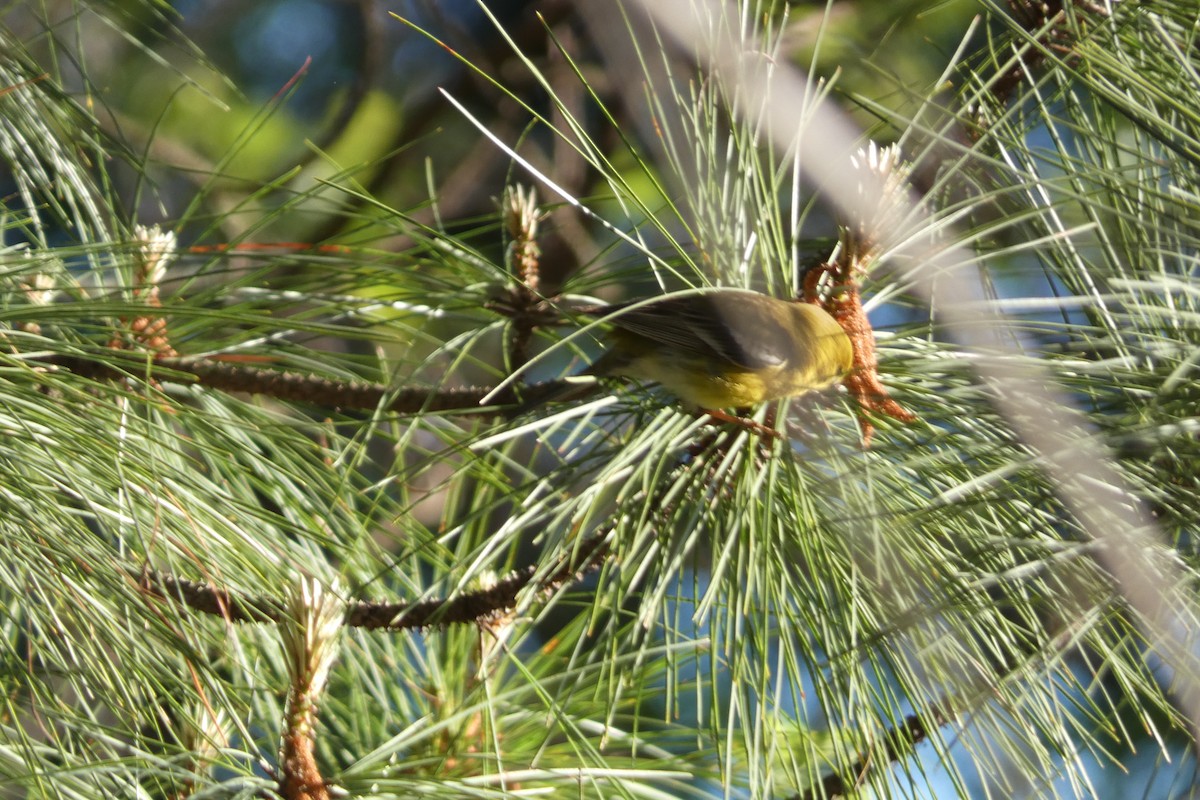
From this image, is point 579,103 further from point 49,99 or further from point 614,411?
point 614,411

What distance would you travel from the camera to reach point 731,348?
976 mm

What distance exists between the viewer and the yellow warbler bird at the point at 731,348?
0.90 meters

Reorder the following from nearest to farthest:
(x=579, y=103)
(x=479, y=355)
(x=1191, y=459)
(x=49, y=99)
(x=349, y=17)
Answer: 1. (x=1191, y=459)
2. (x=49, y=99)
3. (x=479, y=355)
4. (x=579, y=103)
5. (x=349, y=17)

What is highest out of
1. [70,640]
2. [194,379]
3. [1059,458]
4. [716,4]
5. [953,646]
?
[716,4]

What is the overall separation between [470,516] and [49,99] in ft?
2.62

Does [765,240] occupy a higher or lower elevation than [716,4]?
lower

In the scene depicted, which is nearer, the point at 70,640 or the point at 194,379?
the point at 70,640

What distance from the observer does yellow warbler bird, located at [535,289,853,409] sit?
35.4 inches

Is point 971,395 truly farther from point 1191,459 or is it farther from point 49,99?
point 49,99

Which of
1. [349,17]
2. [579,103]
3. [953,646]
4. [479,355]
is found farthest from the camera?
[349,17]

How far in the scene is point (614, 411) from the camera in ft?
3.41

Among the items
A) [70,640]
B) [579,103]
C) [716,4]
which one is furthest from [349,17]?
[70,640]

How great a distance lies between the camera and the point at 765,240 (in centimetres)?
94

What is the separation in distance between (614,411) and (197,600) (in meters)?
0.39
